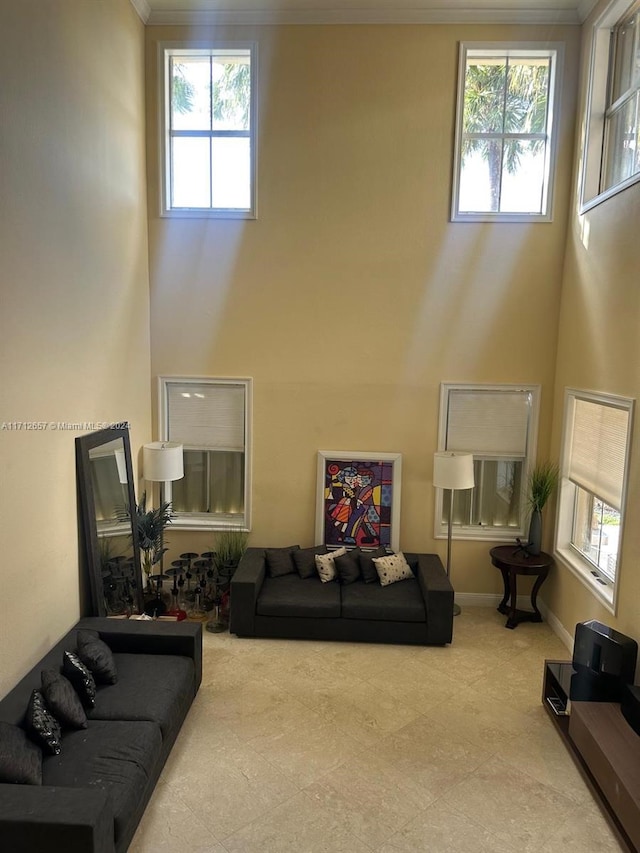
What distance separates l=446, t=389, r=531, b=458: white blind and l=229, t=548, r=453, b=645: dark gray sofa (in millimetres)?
1521

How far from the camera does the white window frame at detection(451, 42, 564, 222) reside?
18.7 ft

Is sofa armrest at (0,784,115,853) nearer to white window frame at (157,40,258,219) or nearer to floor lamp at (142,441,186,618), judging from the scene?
floor lamp at (142,441,186,618)

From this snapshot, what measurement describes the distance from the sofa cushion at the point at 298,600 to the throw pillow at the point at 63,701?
2.13m

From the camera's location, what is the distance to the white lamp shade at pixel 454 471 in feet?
18.9

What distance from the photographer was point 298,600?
5.47 metres

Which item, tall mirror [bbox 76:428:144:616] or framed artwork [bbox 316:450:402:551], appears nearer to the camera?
tall mirror [bbox 76:428:144:616]

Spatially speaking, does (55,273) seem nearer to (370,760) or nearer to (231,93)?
(231,93)

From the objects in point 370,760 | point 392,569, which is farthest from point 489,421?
point 370,760

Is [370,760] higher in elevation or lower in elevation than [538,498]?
lower

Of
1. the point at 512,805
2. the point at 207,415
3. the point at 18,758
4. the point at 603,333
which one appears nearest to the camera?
the point at 18,758

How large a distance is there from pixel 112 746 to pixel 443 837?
1.92 meters

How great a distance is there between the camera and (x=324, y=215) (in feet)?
19.7

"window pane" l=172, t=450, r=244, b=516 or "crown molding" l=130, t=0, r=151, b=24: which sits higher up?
"crown molding" l=130, t=0, r=151, b=24

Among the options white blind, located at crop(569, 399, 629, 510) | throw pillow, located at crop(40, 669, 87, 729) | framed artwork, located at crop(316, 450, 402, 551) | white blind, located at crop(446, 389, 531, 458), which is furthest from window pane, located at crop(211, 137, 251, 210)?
throw pillow, located at crop(40, 669, 87, 729)
